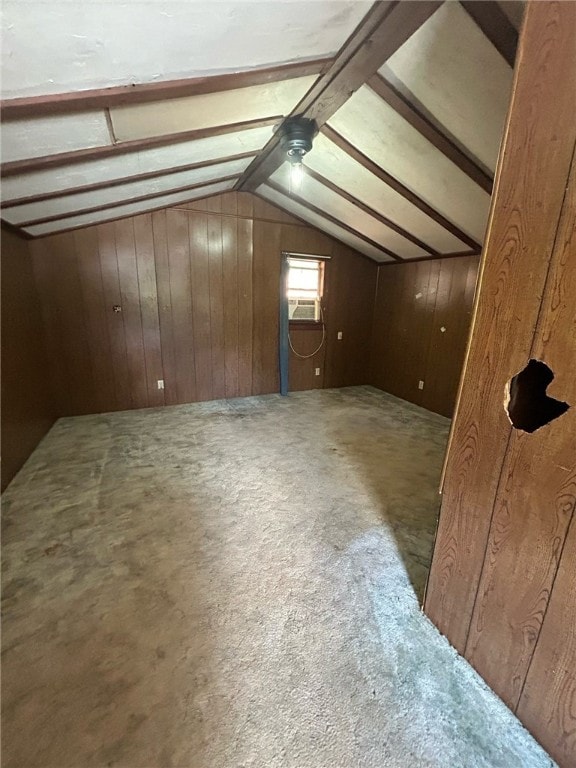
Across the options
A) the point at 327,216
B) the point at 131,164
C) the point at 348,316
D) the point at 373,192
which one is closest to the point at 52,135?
the point at 131,164

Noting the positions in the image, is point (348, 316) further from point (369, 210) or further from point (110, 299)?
point (110, 299)

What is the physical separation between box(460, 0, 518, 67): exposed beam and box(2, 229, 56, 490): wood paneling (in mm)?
3345

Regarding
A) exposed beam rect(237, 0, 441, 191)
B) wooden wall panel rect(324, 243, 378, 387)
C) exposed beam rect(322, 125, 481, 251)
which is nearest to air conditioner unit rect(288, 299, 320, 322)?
wooden wall panel rect(324, 243, 378, 387)

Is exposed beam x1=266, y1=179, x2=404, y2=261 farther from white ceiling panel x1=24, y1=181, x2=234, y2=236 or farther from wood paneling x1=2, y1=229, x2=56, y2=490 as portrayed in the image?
wood paneling x1=2, y1=229, x2=56, y2=490

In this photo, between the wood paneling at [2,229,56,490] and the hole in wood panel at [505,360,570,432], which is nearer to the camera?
the hole in wood panel at [505,360,570,432]

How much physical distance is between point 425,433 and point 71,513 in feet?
10.7

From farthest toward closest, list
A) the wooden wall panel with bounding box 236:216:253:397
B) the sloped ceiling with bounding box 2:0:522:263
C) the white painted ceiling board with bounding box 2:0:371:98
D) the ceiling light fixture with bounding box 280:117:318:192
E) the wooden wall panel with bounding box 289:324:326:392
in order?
1. the wooden wall panel with bounding box 289:324:326:392
2. the wooden wall panel with bounding box 236:216:253:397
3. the ceiling light fixture with bounding box 280:117:318:192
4. the sloped ceiling with bounding box 2:0:522:263
5. the white painted ceiling board with bounding box 2:0:371:98

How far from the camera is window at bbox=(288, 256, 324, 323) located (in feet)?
15.2

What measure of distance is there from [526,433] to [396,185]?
2.58 meters

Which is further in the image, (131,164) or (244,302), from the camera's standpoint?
(244,302)

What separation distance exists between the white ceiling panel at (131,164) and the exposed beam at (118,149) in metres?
0.08

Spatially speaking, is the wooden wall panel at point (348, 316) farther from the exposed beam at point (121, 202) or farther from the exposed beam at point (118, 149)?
the exposed beam at point (118, 149)

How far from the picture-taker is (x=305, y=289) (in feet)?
15.5

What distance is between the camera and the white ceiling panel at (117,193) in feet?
8.16
